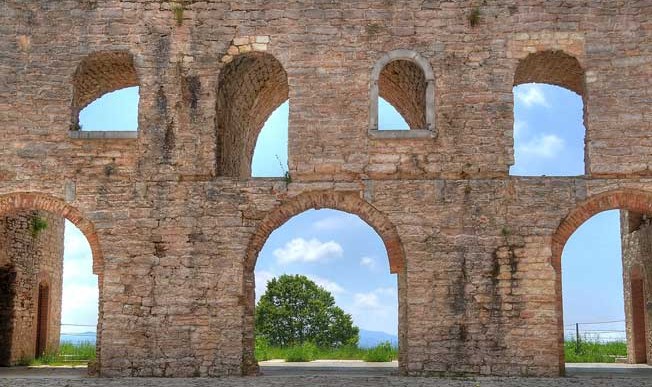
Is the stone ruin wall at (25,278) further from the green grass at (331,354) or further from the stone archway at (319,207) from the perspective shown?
the stone archway at (319,207)

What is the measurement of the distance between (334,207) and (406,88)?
10.9 feet

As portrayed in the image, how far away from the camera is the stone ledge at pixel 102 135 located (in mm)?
13836

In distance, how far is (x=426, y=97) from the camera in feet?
45.7

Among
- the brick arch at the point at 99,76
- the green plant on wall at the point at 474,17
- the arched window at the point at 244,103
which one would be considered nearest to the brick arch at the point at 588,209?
the green plant on wall at the point at 474,17

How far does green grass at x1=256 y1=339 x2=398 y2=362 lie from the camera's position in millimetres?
17906

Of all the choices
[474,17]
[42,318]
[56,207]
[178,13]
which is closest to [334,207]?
[474,17]

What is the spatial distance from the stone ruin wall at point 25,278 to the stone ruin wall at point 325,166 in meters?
3.47

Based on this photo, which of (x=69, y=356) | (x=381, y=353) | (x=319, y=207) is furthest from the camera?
(x=69, y=356)

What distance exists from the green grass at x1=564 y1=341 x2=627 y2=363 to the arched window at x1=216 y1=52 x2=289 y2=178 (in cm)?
866

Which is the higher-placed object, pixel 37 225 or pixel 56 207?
pixel 37 225

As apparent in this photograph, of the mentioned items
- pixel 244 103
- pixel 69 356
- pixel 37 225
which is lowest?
pixel 69 356

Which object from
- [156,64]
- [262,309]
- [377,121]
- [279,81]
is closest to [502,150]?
[377,121]

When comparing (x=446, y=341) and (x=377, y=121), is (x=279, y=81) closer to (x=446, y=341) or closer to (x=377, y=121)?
(x=377, y=121)

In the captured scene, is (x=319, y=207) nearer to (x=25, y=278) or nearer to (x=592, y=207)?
(x=592, y=207)
